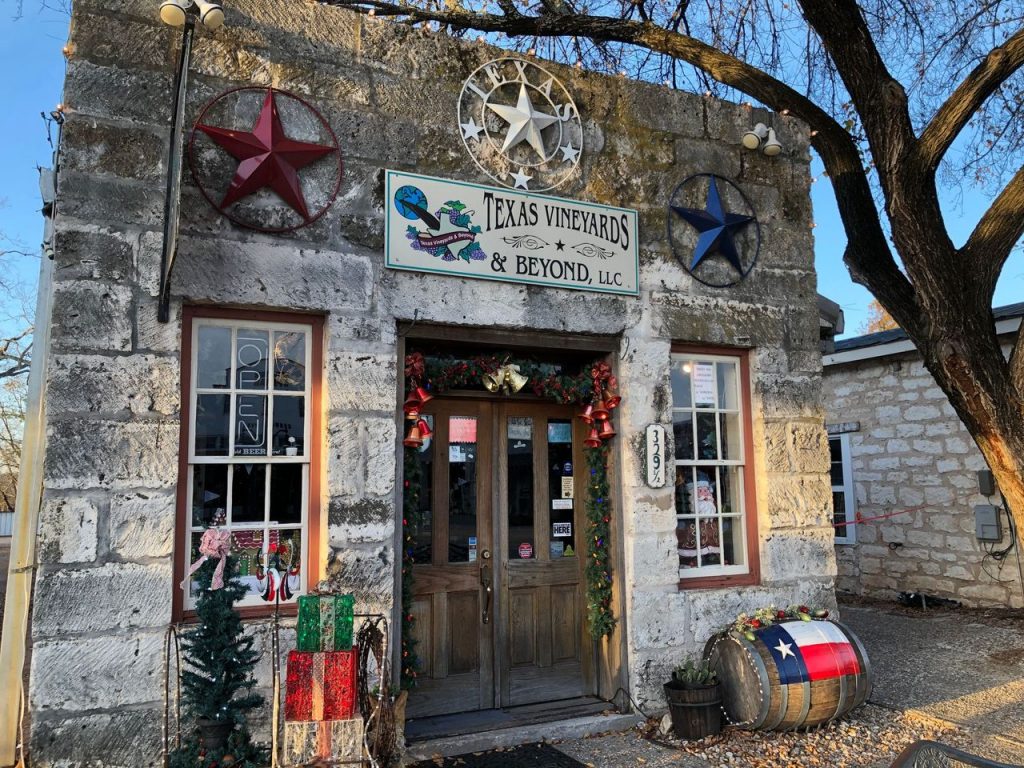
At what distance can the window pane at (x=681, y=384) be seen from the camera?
6.16 metres

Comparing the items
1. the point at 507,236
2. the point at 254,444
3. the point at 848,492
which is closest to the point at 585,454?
the point at 507,236

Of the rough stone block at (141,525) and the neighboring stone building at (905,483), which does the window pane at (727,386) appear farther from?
the neighboring stone building at (905,483)

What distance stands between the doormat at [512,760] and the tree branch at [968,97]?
493cm

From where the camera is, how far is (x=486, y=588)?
18.5ft

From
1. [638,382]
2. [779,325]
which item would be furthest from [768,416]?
[638,382]

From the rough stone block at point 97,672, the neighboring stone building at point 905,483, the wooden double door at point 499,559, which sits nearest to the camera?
the rough stone block at point 97,672

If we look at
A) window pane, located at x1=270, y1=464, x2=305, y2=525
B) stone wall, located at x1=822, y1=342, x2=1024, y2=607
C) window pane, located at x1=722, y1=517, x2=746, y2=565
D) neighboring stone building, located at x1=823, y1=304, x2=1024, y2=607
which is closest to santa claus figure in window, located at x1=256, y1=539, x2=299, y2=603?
window pane, located at x1=270, y1=464, x2=305, y2=525

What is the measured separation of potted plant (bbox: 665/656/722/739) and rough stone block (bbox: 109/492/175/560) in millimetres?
3275

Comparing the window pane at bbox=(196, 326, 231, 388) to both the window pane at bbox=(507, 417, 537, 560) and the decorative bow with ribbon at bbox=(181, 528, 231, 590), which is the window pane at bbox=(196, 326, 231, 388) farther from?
the window pane at bbox=(507, 417, 537, 560)

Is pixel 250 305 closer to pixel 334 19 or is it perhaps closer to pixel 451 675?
pixel 334 19

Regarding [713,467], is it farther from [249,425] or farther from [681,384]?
[249,425]

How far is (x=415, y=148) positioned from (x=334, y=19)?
0.94 m

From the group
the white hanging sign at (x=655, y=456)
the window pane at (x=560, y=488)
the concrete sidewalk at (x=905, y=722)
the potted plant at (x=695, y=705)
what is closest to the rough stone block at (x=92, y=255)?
the window pane at (x=560, y=488)

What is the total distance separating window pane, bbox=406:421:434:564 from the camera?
5524 millimetres
